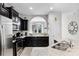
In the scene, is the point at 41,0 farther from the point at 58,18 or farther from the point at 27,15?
the point at 27,15

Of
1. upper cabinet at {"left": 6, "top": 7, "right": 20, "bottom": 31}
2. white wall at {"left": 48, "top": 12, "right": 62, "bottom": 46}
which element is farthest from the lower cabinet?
upper cabinet at {"left": 6, "top": 7, "right": 20, "bottom": 31}

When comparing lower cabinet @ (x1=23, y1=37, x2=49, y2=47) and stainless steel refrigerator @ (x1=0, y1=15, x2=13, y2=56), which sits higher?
stainless steel refrigerator @ (x1=0, y1=15, x2=13, y2=56)

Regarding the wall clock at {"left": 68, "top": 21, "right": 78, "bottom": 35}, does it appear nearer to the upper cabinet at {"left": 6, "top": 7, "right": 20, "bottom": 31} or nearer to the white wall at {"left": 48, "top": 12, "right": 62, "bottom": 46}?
the white wall at {"left": 48, "top": 12, "right": 62, "bottom": 46}

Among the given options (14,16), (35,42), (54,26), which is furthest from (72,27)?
(35,42)

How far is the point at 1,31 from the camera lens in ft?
4.83

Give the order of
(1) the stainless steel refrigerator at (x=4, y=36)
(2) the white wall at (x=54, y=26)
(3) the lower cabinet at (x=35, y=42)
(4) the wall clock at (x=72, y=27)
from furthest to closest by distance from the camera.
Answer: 1. (3) the lower cabinet at (x=35, y=42)
2. (2) the white wall at (x=54, y=26)
3. (4) the wall clock at (x=72, y=27)
4. (1) the stainless steel refrigerator at (x=4, y=36)

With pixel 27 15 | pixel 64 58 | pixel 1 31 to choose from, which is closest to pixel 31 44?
pixel 27 15

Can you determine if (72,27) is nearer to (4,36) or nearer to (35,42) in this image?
(4,36)

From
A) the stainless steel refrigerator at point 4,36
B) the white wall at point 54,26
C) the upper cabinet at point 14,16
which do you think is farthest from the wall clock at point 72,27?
the stainless steel refrigerator at point 4,36

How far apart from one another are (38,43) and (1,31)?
4357 mm

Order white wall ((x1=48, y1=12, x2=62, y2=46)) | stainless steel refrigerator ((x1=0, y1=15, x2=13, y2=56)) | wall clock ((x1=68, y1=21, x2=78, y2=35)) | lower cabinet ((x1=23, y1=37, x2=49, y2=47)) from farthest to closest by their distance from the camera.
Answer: lower cabinet ((x1=23, y1=37, x2=49, y2=47)) → white wall ((x1=48, y1=12, x2=62, y2=46)) → wall clock ((x1=68, y1=21, x2=78, y2=35)) → stainless steel refrigerator ((x1=0, y1=15, x2=13, y2=56))

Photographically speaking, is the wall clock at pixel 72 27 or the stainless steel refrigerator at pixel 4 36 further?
the wall clock at pixel 72 27

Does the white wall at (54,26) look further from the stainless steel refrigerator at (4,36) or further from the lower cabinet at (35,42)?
the stainless steel refrigerator at (4,36)

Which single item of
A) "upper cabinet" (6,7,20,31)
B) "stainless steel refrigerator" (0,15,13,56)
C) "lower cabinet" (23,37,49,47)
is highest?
"upper cabinet" (6,7,20,31)
